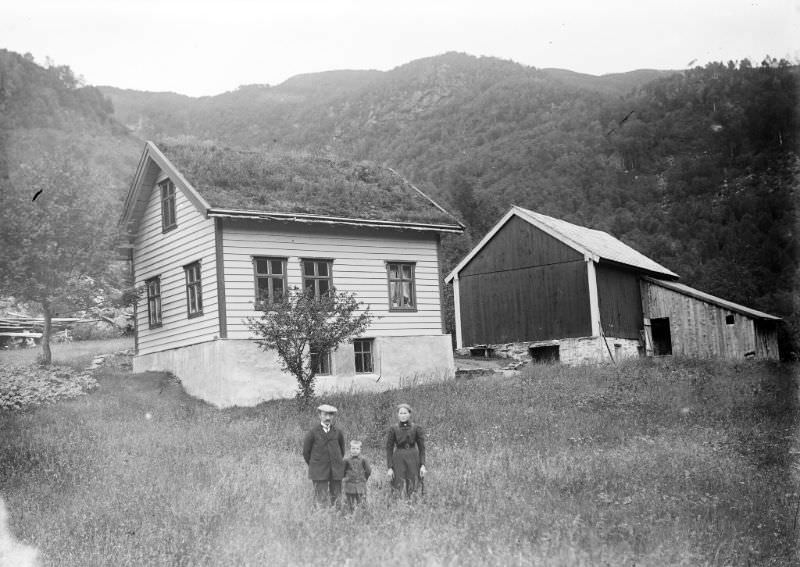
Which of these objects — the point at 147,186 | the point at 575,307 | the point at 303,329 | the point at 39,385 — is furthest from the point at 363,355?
the point at 575,307

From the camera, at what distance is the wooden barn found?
33.6m

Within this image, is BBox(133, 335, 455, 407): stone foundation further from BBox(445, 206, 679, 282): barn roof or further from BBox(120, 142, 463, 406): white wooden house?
BBox(445, 206, 679, 282): barn roof

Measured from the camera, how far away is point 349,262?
27.5 meters

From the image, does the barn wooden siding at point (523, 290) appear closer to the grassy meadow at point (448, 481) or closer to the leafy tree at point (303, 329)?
the grassy meadow at point (448, 481)

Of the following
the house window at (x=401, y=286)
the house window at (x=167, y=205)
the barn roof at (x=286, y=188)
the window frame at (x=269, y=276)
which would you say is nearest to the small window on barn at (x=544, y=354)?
the barn roof at (x=286, y=188)

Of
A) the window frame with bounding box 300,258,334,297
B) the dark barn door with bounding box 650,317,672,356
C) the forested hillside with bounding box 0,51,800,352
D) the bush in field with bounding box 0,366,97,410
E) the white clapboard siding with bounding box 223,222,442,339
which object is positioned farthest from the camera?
the forested hillside with bounding box 0,51,800,352

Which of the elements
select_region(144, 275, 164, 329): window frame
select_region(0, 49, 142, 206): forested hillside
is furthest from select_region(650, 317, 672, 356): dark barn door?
select_region(0, 49, 142, 206): forested hillside

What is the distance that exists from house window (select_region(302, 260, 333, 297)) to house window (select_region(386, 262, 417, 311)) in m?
2.24

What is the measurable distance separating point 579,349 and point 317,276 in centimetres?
1176

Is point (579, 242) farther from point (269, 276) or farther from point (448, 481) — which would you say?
point (448, 481)

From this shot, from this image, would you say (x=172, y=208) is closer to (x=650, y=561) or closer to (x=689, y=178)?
(x=650, y=561)

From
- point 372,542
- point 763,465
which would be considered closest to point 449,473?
point 372,542

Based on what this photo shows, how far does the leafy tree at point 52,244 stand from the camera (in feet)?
98.2

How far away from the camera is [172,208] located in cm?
2764
